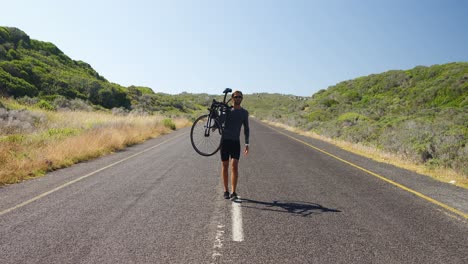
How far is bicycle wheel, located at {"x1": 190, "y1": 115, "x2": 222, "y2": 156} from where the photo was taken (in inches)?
310

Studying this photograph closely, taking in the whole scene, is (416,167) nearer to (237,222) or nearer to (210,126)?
(210,126)

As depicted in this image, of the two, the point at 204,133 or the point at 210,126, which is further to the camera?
the point at 204,133

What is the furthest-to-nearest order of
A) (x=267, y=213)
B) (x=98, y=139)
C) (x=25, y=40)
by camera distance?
(x=25, y=40) < (x=98, y=139) < (x=267, y=213)

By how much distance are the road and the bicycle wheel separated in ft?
2.79

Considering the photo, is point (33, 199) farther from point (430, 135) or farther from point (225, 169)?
point (430, 135)

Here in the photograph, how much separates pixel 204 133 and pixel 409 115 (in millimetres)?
24809

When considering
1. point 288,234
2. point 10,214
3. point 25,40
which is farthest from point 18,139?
point 25,40

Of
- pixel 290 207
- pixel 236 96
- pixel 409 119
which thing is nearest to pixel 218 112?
pixel 236 96

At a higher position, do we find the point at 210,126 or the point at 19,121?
the point at 210,126

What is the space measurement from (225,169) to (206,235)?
101 inches

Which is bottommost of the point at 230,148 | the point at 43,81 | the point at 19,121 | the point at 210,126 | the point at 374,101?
the point at 19,121

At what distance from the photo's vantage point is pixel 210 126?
7.82 m

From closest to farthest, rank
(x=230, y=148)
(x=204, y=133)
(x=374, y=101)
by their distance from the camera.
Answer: (x=230, y=148), (x=204, y=133), (x=374, y=101)

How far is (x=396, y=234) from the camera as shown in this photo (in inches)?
199
